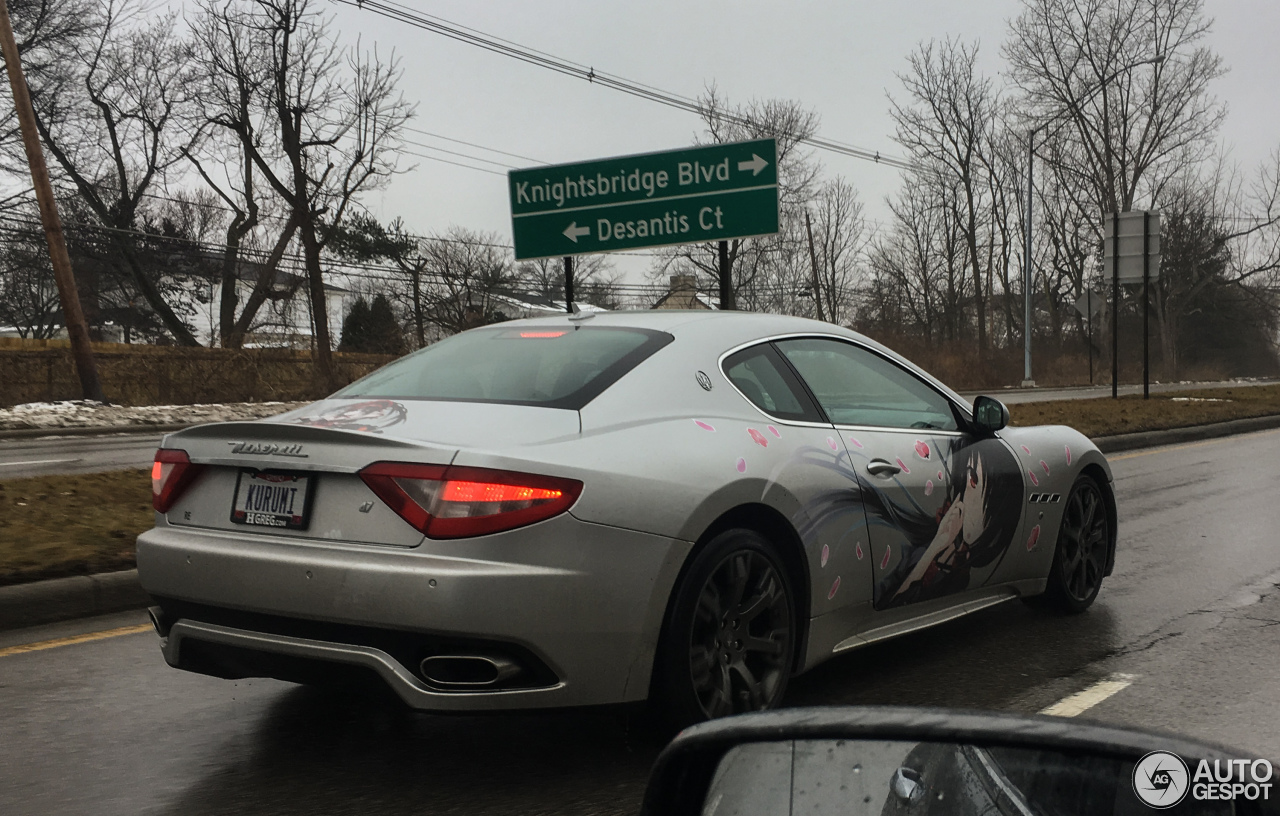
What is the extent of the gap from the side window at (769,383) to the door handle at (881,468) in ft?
0.88

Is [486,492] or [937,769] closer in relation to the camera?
[937,769]

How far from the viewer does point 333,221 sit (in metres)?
38.2

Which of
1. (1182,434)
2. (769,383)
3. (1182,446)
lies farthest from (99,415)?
(769,383)

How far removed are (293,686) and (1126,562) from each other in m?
5.25

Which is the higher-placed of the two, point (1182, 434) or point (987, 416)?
point (987, 416)

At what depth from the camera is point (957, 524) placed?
4.82 m

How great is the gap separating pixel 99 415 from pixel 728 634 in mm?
21286

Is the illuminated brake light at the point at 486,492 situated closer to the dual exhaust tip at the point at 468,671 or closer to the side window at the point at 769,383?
the dual exhaust tip at the point at 468,671

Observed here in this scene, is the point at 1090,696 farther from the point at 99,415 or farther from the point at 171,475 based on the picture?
the point at 99,415

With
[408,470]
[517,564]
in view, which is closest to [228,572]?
[408,470]

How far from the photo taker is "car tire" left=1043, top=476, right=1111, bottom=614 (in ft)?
18.9

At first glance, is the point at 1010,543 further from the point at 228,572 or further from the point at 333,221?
the point at 333,221

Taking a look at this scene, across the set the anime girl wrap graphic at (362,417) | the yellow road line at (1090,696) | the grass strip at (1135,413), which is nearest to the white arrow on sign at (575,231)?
the grass strip at (1135,413)

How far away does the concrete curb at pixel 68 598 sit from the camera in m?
5.59
